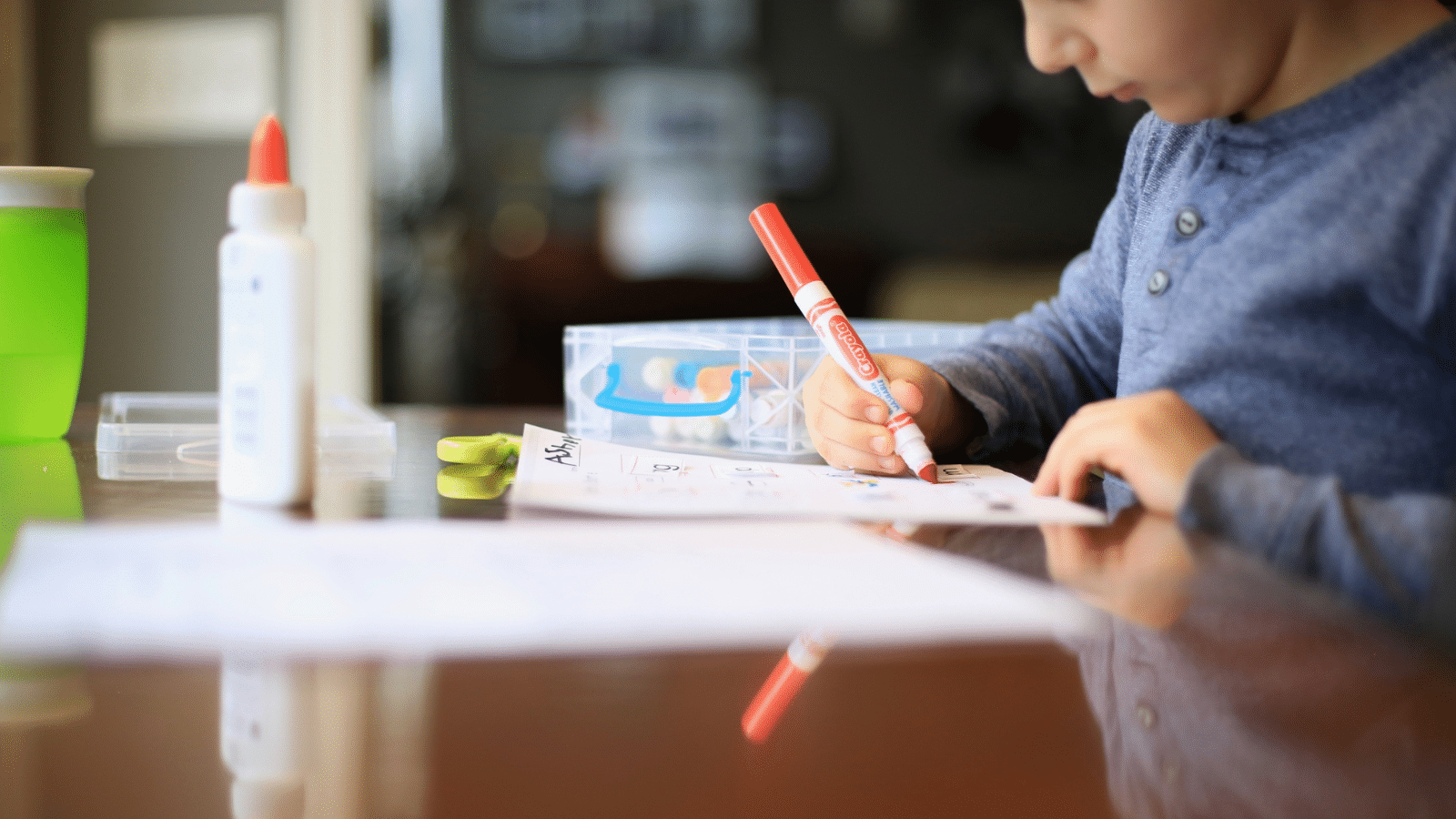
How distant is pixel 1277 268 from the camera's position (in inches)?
24.2

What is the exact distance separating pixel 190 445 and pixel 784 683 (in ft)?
1.80

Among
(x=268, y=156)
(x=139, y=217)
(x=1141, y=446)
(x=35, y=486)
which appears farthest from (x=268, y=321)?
(x=139, y=217)

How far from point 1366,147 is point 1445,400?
14cm

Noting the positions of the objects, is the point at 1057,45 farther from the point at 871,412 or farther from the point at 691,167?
the point at 691,167

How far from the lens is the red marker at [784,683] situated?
0.29m

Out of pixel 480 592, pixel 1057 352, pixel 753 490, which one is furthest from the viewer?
Answer: pixel 1057 352

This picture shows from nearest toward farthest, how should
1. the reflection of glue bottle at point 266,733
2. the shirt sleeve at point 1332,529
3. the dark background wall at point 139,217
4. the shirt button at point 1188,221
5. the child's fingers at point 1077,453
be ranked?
Result: 1. the reflection of glue bottle at point 266,733
2. the shirt sleeve at point 1332,529
3. the child's fingers at point 1077,453
4. the shirt button at point 1188,221
5. the dark background wall at point 139,217

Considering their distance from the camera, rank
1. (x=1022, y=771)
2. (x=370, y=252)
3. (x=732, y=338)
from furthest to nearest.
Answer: (x=370, y=252)
(x=732, y=338)
(x=1022, y=771)

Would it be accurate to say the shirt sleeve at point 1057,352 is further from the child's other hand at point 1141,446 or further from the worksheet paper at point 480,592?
the worksheet paper at point 480,592

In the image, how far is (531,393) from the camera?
11.8 feet

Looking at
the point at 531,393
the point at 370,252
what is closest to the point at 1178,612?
the point at 370,252

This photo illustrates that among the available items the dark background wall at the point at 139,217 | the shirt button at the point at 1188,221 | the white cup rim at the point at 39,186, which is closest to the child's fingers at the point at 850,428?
the shirt button at the point at 1188,221

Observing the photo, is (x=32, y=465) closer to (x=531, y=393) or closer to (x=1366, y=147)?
(x=1366, y=147)

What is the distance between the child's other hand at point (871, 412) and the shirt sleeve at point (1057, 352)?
3cm
